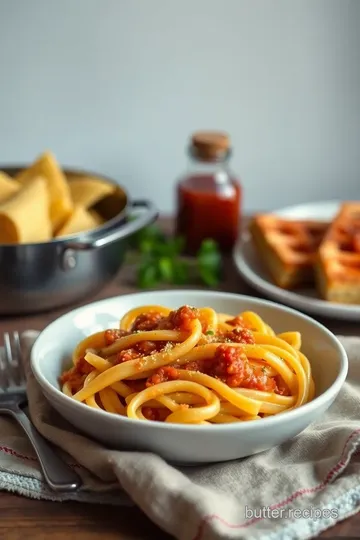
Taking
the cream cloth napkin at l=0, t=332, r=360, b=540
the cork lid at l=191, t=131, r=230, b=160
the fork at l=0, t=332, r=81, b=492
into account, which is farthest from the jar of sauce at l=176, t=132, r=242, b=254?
the cream cloth napkin at l=0, t=332, r=360, b=540

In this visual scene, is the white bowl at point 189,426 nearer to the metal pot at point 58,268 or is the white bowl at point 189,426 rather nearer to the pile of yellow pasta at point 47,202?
the metal pot at point 58,268

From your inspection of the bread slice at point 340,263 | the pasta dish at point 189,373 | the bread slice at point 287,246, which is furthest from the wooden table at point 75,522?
the bread slice at point 287,246

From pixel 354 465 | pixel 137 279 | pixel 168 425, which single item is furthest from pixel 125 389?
pixel 137 279

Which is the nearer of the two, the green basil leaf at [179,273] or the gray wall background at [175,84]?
the green basil leaf at [179,273]

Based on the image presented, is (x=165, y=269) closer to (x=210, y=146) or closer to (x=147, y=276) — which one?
(x=147, y=276)

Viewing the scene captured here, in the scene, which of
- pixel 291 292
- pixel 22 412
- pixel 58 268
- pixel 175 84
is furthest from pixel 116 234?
pixel 175 84

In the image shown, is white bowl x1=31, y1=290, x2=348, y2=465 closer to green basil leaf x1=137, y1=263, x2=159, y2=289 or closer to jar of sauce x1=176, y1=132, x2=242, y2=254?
green basil leaf x1=137, y1=263, x2=159, y2=289
